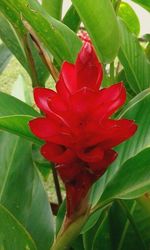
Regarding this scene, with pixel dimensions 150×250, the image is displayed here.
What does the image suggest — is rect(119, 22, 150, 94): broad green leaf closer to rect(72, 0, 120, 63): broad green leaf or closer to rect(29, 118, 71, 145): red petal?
rect(72, 0, 120, 63): broad green leaf

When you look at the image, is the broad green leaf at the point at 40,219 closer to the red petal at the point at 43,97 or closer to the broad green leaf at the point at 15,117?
the broad green leaf at the point at 15,117

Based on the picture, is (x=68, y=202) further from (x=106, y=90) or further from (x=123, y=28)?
(x=123, y=28)

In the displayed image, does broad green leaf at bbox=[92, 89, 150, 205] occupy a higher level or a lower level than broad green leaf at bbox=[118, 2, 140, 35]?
lower

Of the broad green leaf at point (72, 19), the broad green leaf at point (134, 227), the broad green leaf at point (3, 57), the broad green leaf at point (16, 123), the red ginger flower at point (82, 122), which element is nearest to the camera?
the red ginger flower at point (82, 122)

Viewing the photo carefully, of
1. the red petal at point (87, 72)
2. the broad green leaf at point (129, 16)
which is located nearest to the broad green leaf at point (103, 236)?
the red petal at point (87, 72)

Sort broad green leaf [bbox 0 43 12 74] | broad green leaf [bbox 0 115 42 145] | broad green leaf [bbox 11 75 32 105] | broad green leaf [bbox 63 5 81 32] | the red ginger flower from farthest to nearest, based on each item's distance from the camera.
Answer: broad green leaf [bbox 11 75 32 105], broad green leaf [bbox 0 43 12 74], broad green leaf [bbox 63 5 81 32], broad green leaf [bbox 0 115 42 145], the red ginger flower

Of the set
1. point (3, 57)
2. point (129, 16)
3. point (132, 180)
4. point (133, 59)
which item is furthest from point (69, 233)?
point (129, 16)

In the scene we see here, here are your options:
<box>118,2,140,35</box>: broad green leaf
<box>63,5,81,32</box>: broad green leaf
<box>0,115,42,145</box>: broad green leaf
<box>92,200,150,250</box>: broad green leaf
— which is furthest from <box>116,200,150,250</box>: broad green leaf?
<box>118,2,140,35</box>: broad green leaf
